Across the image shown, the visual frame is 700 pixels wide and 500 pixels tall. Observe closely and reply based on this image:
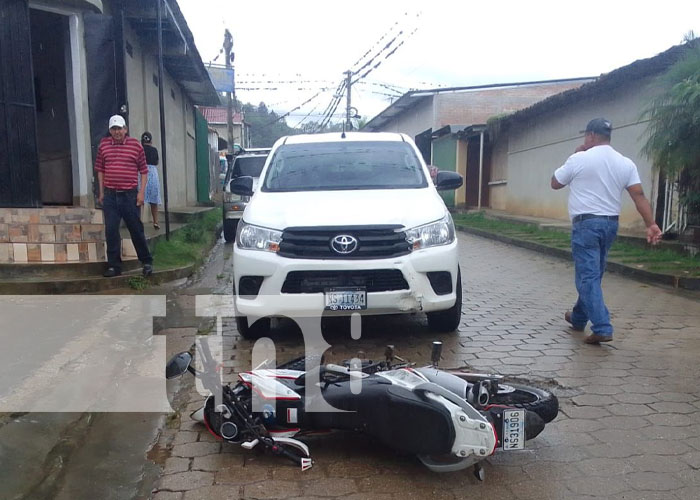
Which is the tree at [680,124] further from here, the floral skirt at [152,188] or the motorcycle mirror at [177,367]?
the floral skirt at [152,188]

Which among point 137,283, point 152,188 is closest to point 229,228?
point 152,188

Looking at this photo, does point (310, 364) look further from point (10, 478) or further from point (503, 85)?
point (503, 85)

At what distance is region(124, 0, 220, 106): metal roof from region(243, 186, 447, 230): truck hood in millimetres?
6205

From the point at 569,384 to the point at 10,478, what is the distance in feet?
10.7

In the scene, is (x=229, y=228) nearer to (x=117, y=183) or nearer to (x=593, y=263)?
(x=117, y=183)

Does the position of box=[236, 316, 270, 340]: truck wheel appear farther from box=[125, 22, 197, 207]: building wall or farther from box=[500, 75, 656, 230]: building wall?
box=[500, 75, 656, 230]: building wall

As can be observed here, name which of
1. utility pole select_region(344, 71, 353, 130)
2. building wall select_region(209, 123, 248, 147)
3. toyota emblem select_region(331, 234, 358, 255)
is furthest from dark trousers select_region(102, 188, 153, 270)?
building wall select_region(209, 123, 248, 147)

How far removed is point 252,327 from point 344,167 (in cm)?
173

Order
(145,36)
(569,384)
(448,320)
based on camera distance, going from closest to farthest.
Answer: (569,384)
(448,320)
(145,36)

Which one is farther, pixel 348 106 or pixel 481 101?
pixel 348 106

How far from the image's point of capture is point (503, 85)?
27562mm

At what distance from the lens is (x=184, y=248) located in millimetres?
8945

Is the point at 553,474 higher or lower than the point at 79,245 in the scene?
lower

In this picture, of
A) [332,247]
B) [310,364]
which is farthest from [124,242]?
[310,364]
